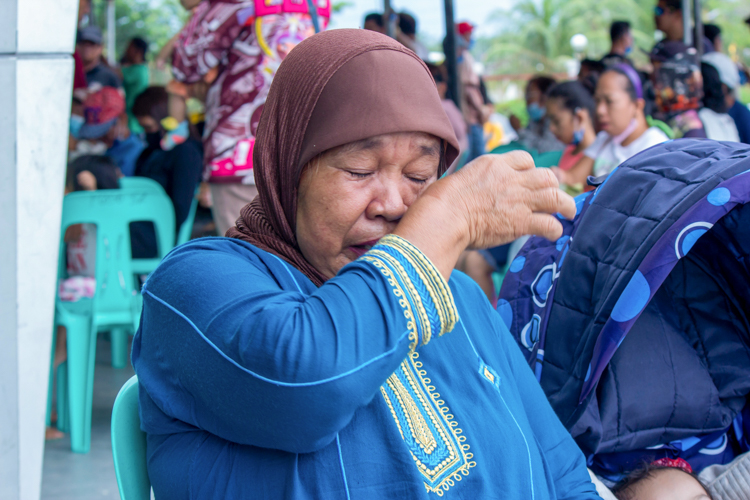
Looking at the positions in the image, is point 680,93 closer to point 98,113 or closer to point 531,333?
point 531,333

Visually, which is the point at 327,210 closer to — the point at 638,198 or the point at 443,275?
the point at 443,275

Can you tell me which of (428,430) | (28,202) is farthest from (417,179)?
(28,202)

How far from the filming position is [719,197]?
55.8 inches

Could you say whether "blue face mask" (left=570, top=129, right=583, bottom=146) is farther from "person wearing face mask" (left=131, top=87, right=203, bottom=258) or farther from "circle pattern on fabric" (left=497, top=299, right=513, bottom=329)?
"circle pattern on fabric" (left=497, top=299, right=513, bottom=329)

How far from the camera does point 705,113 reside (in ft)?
15.5

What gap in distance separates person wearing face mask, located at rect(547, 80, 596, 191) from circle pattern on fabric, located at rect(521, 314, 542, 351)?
3.04 m

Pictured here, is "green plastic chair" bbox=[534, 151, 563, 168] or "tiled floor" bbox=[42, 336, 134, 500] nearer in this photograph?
"tiled floor" bbox=[42, 336, 134, 500]

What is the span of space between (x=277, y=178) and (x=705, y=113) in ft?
14.4

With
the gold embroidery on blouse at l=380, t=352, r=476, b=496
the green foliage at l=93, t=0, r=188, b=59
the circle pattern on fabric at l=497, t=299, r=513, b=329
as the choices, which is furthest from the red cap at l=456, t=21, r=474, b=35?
the green foliage at l=93, t=0, r=188, b=59

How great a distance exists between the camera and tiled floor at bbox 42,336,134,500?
281cm

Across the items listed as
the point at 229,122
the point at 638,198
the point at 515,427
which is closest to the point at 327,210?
the point at 515,427

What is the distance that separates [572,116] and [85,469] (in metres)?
4.00

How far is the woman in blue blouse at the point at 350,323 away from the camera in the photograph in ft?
2.98

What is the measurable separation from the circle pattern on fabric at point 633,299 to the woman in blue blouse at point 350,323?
0.95 feet
